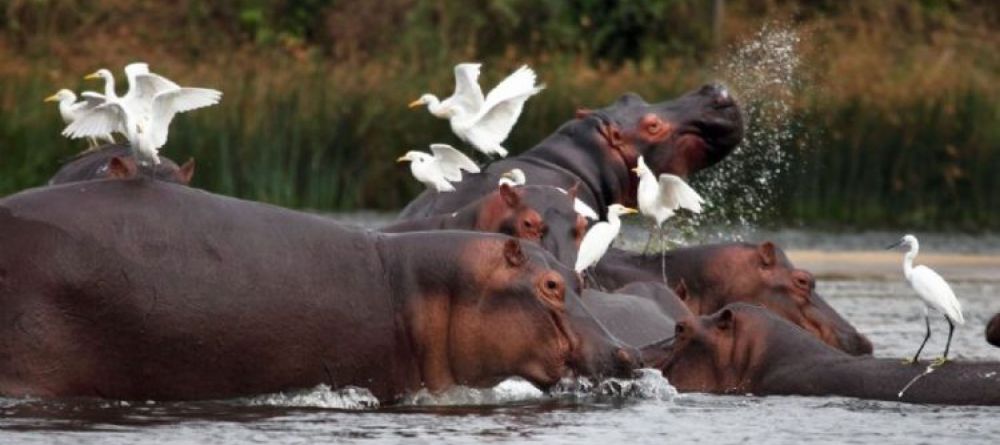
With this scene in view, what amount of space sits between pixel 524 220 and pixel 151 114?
209cm

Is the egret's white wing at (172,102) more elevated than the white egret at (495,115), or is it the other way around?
the white egret at (495,115)

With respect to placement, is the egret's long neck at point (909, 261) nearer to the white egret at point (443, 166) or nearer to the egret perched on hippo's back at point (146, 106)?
the egret perched on hippo's back at point (146, 106)

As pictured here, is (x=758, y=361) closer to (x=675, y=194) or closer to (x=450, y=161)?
(x=675, y=194)

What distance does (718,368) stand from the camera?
8711 mm

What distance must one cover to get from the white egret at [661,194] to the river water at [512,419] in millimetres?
2944

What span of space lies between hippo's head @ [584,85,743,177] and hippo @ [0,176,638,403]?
3971mm

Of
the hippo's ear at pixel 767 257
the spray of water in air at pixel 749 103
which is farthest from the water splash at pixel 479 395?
the spray of water in air at pixel 749 103

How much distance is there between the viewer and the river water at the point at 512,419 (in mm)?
7027

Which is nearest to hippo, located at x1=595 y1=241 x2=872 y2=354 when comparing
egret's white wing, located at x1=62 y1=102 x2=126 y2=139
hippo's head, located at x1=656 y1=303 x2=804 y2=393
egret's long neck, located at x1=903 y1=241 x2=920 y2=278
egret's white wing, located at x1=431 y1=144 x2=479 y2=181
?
egret's long neck, located at x1=903 y1=241 x2=920 y2=278

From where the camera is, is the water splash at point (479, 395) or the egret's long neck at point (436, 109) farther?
the egret's long neck at point (436, 109)

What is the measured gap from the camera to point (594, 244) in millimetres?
9727

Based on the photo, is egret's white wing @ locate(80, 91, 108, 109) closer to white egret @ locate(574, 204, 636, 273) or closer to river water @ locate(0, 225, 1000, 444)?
white egret @ locate(574, 204, 636, 273)

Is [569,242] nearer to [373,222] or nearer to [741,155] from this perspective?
[741,155]

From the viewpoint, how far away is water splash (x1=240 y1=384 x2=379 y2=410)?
751cm
